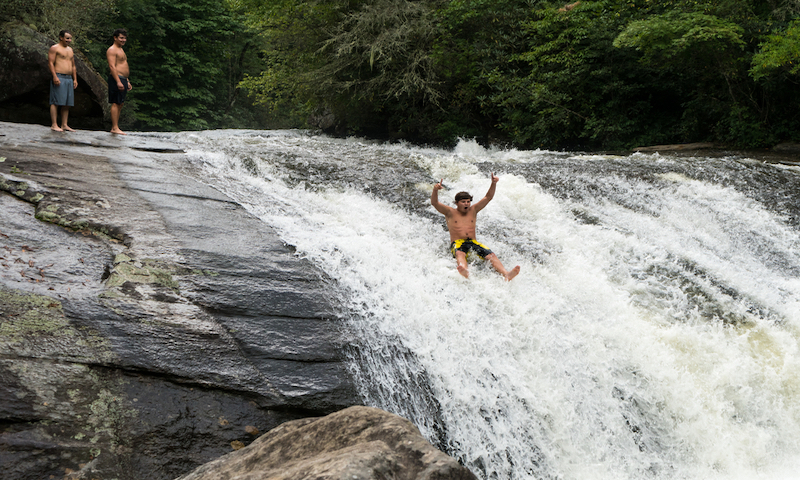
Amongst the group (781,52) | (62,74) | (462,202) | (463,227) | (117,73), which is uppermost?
(781,52)

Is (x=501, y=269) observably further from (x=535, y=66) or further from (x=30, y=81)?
(x=30, y=81)

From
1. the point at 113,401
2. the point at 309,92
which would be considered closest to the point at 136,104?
the point at 309,92

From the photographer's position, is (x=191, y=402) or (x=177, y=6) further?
(x=177, y=6)

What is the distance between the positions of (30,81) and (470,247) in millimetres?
11661

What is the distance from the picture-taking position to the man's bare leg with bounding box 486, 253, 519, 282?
17.4 ft

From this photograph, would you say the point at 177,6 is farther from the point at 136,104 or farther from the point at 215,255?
the point at 215,255

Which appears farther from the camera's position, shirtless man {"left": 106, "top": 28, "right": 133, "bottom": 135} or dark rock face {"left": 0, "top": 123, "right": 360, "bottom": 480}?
shirtless man {"left": 106, "top": 28, "right": 133, "bottom": 135}

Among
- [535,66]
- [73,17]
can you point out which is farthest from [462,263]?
[73,17]

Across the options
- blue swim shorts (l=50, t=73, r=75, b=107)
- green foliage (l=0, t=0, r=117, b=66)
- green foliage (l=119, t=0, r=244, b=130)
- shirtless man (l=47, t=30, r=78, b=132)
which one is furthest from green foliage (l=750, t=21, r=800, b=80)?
green foliage (l=119, t=0, r=244, b=130)

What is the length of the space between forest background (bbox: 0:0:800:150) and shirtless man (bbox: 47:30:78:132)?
7.33m

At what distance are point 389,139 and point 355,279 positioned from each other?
13089mm

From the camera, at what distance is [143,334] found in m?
3.57

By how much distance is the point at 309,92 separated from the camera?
16.9m

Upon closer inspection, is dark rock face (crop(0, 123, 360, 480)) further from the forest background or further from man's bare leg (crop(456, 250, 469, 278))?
the forest background
